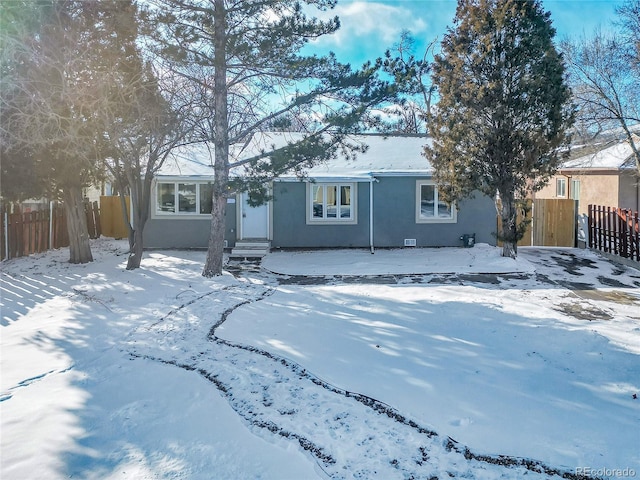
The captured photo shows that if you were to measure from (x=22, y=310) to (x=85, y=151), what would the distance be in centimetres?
386

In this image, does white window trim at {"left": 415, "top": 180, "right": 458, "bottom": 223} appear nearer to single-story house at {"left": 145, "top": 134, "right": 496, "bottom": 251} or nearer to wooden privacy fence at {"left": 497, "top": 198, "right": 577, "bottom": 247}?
single-story house at {"left": 145, "top": 134, "right": 496, "bottom": 251}

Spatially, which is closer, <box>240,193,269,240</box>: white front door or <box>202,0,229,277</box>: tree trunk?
<box>202,0,229,277</box>: tree trunk

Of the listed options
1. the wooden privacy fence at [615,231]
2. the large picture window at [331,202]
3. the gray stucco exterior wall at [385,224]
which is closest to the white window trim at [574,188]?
the wooden privacy fence at [615,231]

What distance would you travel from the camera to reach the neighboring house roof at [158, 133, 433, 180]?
1403 cm

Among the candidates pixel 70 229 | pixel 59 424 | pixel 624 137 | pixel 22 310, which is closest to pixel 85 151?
pixel 70 229

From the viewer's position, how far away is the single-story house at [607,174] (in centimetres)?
1711

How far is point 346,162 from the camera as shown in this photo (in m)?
15.6

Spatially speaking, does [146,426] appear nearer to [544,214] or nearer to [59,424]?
[59,424]

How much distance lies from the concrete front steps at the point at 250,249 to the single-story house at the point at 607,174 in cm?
1116

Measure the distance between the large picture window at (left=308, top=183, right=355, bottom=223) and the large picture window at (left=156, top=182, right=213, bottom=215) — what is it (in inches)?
128

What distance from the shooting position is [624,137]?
16.5 metres

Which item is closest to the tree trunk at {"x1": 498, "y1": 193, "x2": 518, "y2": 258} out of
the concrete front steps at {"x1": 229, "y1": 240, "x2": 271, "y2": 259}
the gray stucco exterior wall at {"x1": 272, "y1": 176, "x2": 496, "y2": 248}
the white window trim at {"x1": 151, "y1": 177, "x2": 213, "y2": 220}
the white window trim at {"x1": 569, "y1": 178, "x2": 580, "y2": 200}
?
the gray stucco exterior wall at {"x1": 272, "y1": 176, "x2": 496, "y2": 248}

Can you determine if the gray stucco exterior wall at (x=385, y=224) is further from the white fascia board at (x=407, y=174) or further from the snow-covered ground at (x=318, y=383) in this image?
the snow-covered ground at (x=318, y=383)

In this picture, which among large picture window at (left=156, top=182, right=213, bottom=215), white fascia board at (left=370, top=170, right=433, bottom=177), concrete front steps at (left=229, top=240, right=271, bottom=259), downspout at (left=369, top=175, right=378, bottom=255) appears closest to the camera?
concrete front steps at (left=229, top=240, right=271, bottom=259)
